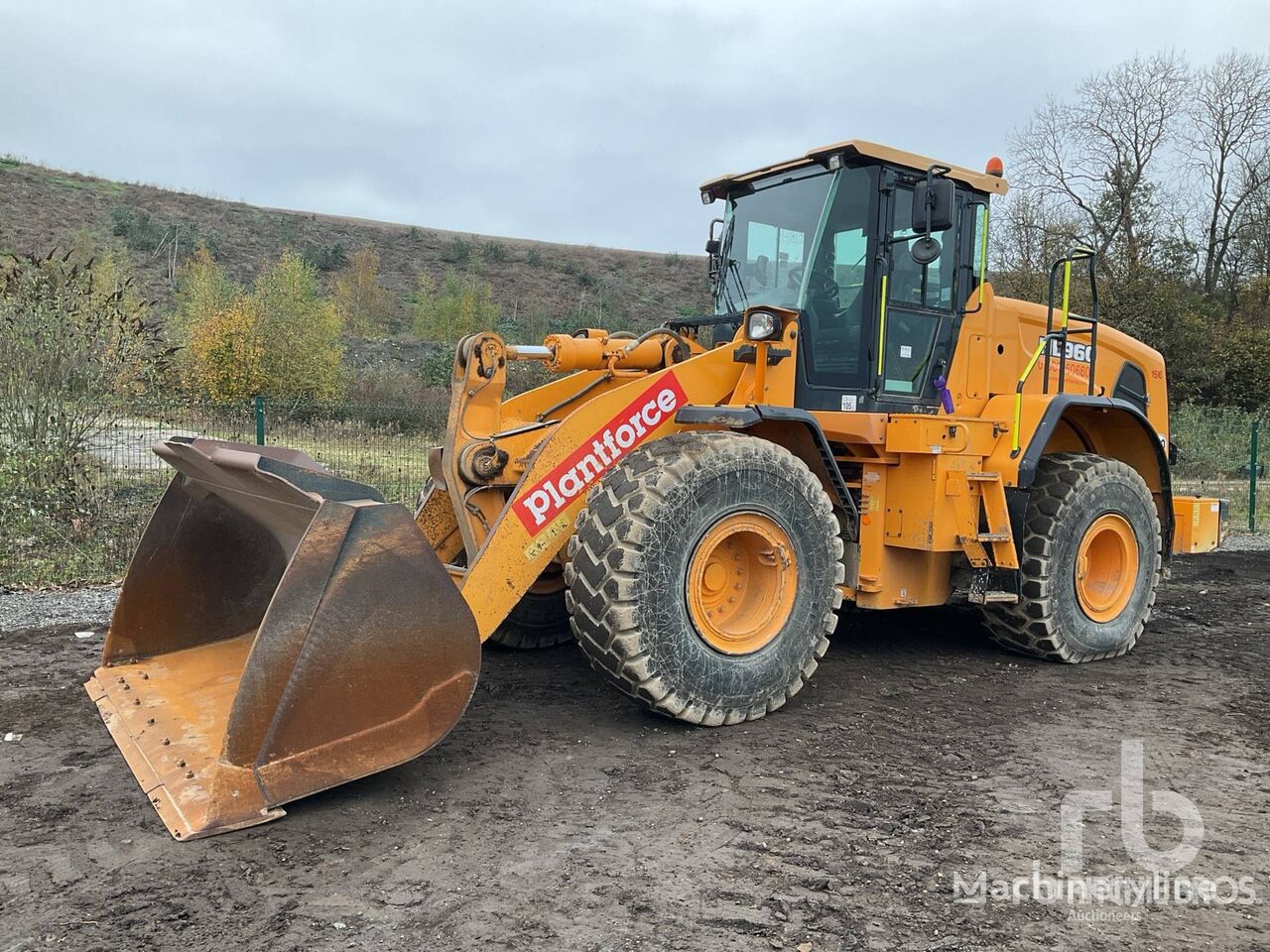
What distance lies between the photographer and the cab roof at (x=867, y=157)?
17.0 feet

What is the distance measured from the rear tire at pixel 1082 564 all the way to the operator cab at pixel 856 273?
0.93 meters

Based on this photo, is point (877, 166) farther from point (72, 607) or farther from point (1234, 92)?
point (1234, 92)

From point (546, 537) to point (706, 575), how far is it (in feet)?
2.66

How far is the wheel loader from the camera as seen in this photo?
11.0 feet

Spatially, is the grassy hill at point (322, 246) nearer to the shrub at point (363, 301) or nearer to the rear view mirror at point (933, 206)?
the shrub at point (363, 301)

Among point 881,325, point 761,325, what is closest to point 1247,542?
point 881,325

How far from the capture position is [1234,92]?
28.4 meters

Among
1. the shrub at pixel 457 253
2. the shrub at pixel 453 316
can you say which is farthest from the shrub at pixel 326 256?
the shrub at pixel 453 316

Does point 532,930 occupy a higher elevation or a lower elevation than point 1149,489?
lower

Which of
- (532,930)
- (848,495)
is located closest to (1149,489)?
(848,495)

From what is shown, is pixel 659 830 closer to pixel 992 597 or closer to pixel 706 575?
pixel 706 575

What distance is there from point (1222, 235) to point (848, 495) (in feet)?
97.2

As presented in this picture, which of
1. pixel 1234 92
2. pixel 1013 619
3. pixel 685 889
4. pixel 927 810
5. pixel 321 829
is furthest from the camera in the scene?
pixel 1234 92

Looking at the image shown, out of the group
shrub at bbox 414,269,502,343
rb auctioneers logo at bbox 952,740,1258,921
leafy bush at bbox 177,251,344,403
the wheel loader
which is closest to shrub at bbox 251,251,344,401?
leafy bush at bbox 177,251,344,403
